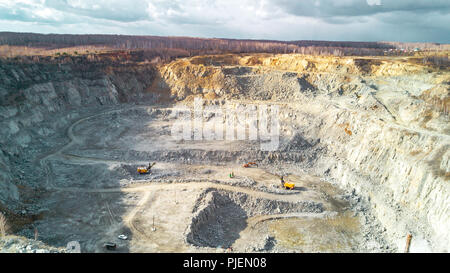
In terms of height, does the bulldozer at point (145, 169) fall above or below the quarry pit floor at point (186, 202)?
above

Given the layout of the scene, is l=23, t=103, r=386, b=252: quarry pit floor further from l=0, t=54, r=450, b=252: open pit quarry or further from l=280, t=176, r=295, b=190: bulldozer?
l=280, t=176, r=295, b=190: bulldozer

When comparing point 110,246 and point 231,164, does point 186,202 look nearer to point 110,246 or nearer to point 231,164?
point 110,246

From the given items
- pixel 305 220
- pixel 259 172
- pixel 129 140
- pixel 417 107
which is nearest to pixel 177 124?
pixel 129 140

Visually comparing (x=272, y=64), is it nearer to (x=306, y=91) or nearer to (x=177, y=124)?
(x=306, y=91)

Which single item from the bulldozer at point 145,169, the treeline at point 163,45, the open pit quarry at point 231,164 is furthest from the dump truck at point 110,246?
the treeline at point 163,45

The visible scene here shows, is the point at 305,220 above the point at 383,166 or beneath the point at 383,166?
beneath

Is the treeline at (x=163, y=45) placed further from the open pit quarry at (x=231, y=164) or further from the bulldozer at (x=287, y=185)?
the bulldozer at (x=287, y=185)

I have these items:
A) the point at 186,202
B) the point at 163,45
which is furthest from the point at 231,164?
the point at 163,45
